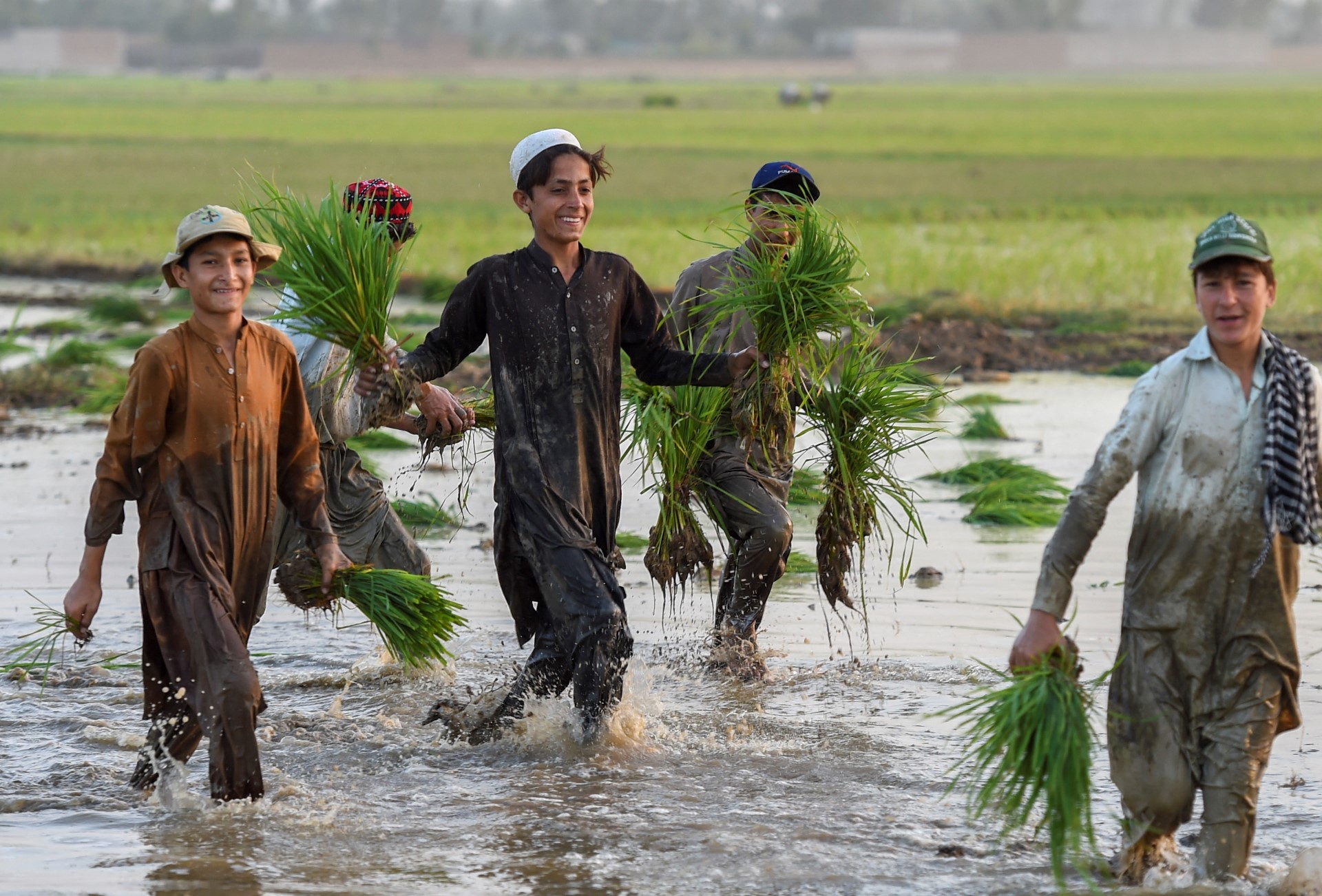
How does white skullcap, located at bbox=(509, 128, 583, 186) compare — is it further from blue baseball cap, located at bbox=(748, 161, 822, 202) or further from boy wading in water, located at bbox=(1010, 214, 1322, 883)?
boy wading in water, located at bbox=(1010, 214, 1322, 883)

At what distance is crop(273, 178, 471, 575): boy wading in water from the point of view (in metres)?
5.21

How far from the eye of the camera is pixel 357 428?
5.54 metres

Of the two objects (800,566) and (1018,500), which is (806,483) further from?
(1018,500)

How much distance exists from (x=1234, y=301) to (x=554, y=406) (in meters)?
1.91

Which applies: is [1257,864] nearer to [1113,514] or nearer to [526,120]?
[1113,514]

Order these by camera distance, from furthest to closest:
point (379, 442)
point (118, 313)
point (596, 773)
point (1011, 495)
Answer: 1. point (118, 313)
2. point (379, 442)
3. point (1011, 495)
4. point (596, 773)

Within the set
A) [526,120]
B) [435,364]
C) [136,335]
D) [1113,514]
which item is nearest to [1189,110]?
[526,120]

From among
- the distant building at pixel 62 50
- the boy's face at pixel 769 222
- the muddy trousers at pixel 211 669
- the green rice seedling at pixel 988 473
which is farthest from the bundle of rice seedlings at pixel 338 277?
the distant building at pixel 62 50

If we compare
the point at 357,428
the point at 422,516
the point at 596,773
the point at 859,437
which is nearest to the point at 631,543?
the point at 422,516

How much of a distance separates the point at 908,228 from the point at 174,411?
2303cm

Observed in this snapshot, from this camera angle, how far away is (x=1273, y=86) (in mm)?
103312

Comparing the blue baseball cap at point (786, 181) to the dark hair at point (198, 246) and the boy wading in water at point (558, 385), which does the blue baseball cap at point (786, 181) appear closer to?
the boy wading in water at point (558, 385)

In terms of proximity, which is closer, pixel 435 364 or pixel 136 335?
pixel 435 364

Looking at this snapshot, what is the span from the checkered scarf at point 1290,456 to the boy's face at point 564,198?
1964 millimetres
